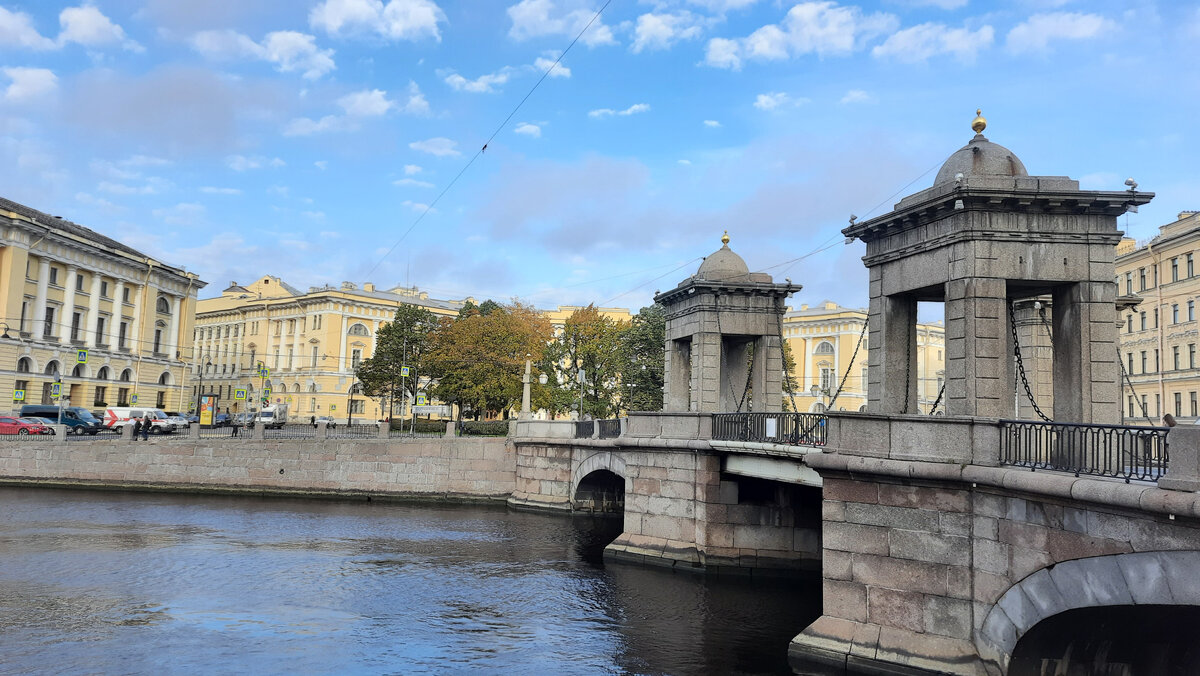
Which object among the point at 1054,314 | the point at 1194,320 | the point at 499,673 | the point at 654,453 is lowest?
the point at 499,673

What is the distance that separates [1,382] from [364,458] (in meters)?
30.0

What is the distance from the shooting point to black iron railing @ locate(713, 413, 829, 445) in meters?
18.3

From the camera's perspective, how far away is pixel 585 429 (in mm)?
34375

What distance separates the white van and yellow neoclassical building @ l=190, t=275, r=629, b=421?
2669 cm

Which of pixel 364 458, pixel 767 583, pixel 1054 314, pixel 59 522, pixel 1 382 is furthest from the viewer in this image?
pixel 1 382

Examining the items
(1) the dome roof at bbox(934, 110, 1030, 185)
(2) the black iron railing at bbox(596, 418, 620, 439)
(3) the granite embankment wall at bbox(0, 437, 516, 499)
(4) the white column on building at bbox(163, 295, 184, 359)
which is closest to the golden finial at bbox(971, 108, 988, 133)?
(1) the dome roof at bbox(934, 110, 1030, 185)

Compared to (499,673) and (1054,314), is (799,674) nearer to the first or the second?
(499,673)

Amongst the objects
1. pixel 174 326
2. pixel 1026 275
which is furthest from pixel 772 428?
pixel 174 326

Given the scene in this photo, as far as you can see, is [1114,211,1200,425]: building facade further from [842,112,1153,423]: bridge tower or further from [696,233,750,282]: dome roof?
[842,112,1153,423]: bridge tower

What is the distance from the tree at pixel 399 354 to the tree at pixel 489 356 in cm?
773

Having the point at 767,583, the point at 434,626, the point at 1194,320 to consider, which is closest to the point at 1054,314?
the point at 767,583

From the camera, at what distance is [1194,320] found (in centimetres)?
4772

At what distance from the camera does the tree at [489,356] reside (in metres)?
58.3

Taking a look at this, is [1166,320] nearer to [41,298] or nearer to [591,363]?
[591,363]
